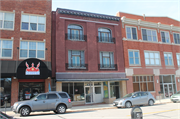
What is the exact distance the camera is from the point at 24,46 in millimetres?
18094

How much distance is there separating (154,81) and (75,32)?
13.2 m

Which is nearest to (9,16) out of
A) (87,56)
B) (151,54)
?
(87,56)

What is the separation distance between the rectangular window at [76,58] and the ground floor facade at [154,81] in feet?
21.1

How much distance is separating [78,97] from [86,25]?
901 centimetres

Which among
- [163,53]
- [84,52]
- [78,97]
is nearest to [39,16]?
[84,52]

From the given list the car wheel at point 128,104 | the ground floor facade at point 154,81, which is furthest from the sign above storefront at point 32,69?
the ground floor facade at point 154,81

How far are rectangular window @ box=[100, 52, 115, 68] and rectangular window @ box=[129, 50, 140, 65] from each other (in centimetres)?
290

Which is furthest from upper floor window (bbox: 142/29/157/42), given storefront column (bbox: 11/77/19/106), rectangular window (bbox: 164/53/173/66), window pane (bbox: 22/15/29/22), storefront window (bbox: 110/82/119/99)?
storefront column (bbox: 11/77/19/106)

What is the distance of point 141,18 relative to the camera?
25625 mm

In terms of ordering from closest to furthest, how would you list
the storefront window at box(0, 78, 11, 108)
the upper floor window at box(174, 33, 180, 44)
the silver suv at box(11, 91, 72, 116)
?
the silver suv at box(11, 91, 72, 116), the storefront window at box(0, 78, 11, 108), the upper floor window at box(174, 33, 180, 44)

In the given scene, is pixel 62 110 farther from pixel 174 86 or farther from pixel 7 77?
pixel 174 86

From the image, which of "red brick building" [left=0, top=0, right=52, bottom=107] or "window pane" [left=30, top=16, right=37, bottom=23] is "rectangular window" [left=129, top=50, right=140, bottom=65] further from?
"window pane" [left=30, top=16, right=37, bottom=23]

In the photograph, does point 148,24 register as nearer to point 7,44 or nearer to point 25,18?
point 25,18

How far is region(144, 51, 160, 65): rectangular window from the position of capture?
2455 centimetres
